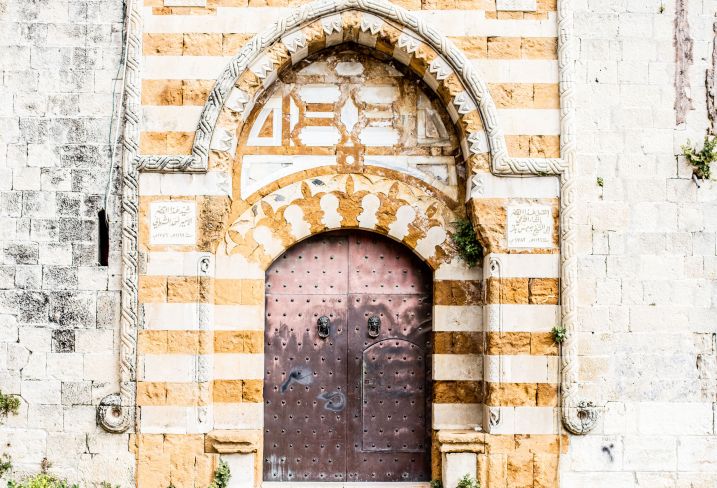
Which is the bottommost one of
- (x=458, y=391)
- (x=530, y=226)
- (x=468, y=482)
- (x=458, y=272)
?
(x=468, y=482)

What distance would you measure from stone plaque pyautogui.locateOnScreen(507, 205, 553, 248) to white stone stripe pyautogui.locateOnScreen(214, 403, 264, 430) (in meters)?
2.74

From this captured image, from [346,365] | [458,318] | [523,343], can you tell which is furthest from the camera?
[346,365]

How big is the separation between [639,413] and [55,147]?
5735mm

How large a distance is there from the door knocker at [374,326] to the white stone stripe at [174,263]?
165cm

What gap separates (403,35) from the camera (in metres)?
6.58

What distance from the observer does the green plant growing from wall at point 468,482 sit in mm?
6285

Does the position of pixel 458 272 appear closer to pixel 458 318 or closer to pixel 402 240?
pixel 458 318

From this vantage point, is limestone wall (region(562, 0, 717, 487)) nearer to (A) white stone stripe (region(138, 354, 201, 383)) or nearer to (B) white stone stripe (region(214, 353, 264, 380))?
(B) white stone stripe (region(214, 353, 264, 380))

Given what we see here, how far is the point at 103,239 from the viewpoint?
21.8 ft

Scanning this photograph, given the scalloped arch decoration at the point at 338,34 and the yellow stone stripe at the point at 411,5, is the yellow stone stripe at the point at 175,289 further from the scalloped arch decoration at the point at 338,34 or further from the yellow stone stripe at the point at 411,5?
the yellow stone stripe at the point at 411,5

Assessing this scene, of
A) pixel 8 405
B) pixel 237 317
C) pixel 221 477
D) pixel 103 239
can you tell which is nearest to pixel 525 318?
pixel 237 317

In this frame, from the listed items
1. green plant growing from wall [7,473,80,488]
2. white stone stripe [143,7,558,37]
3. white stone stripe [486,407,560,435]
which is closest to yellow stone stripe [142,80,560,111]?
Answer: white stone stripe [143,7,558,37]

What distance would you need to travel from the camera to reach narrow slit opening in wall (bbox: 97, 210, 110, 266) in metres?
6.58

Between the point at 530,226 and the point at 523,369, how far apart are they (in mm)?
1256
